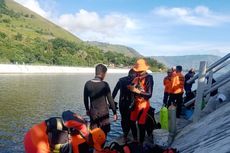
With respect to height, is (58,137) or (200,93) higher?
(200,93)

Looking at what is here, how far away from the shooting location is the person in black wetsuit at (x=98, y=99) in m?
8.19

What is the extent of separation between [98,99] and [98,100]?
0.02 m

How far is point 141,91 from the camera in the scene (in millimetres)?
8625

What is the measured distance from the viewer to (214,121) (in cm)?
820

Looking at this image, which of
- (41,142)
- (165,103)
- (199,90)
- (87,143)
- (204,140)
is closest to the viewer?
(41,142)

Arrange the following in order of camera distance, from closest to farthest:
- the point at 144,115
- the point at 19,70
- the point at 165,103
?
the point at 144,115, the point at 165,103, the point at 19,70

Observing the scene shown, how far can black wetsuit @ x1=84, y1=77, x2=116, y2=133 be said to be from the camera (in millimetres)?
8188

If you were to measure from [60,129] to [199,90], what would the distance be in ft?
18.2

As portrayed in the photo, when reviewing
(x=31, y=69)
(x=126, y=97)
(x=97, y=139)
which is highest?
(x=126, y=97)

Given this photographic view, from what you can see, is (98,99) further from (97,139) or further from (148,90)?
(97,139)

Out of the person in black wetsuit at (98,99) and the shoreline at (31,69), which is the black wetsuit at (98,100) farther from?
the shoreline at (31,69)

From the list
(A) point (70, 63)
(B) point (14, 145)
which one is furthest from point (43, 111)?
(A) point (70, 63)

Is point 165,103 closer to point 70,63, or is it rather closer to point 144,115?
point 144,115

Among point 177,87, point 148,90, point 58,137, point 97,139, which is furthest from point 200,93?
point 58,137
